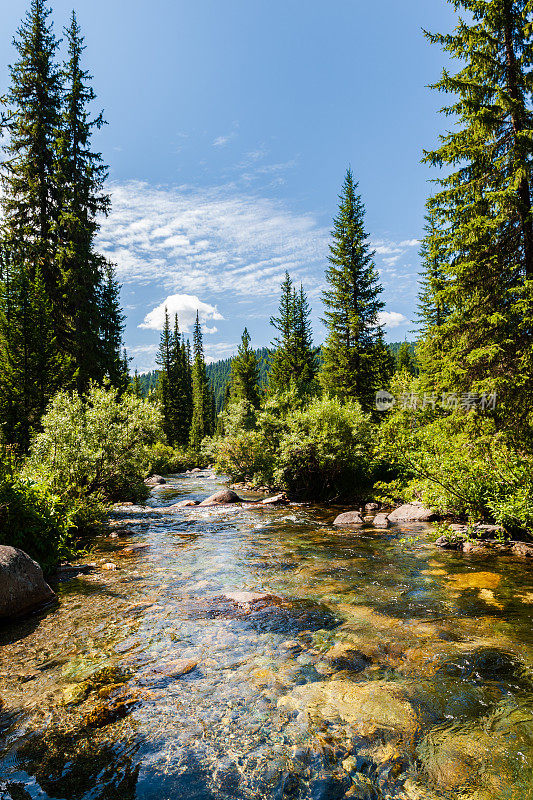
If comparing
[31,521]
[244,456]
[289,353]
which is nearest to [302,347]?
[289,353]

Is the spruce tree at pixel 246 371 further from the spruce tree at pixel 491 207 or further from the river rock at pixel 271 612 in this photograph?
the river rock at pixel 271 612

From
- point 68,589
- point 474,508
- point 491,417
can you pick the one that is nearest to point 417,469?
point 474,508

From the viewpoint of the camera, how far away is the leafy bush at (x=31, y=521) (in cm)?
725

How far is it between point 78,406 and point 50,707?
10.9 m

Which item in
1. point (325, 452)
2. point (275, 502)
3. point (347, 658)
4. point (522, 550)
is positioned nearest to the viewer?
point (347, 658)

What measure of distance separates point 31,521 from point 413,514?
11.0 metres

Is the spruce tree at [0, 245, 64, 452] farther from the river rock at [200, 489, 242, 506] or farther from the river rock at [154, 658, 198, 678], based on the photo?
the river rock at [154, 658, 198, 678]

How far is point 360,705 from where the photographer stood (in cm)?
396

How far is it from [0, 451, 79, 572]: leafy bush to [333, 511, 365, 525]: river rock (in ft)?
27.3

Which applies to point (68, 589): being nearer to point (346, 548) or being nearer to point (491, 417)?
point (346, 548)

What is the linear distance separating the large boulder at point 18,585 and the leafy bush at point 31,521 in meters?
1.10

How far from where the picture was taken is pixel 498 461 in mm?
9117

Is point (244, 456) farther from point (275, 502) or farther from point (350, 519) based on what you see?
point (350, 519)

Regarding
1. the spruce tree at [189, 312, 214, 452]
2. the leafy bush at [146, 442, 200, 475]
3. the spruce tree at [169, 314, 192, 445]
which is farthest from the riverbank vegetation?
the spruce tree at [169, 314, 192, 445]
